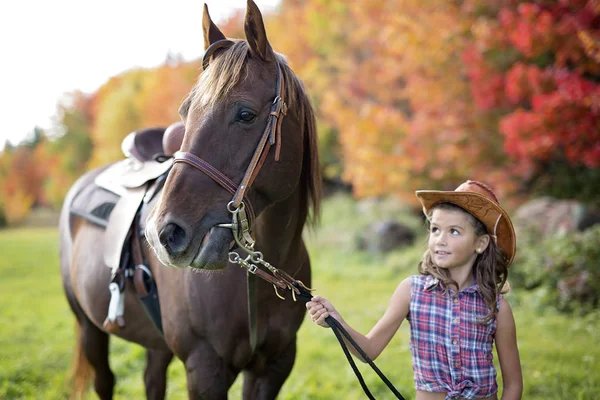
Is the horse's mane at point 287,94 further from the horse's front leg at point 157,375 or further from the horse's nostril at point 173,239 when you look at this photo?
the horse's front leg at point 157,375

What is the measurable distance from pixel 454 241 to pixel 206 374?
47.2 inches

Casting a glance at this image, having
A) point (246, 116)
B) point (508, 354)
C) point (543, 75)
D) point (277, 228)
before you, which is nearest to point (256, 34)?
point (246, 116)

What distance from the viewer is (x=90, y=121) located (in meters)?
36.8

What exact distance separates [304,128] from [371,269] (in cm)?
767

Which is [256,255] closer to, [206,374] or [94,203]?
[206,374]

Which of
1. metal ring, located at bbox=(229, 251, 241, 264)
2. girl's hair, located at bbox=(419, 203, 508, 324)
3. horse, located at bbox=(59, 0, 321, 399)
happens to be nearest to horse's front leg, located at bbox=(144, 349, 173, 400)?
horse, located at bbox=(59, 0, 321, 399)

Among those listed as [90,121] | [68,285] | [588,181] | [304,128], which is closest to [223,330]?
[304,128]

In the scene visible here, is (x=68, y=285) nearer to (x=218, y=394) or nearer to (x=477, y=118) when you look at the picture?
(x=218, y=394)

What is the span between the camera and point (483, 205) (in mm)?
1955

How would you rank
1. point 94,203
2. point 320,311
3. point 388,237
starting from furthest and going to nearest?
1. point 388,237
2. point 94,203
3. point 320,311

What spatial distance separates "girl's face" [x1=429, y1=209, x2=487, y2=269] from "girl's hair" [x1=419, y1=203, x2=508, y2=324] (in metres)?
0.03

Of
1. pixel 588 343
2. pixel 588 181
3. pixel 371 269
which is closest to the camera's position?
pixel 588 343

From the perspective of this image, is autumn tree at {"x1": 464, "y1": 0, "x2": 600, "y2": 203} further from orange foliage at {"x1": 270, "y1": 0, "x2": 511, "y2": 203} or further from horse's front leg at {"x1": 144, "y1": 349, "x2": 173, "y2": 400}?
horse's front leg at {"x1": 144, "y1": 349, "x2": 173, "y2": 400}

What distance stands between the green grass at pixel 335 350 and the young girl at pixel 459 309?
0.50 m
